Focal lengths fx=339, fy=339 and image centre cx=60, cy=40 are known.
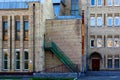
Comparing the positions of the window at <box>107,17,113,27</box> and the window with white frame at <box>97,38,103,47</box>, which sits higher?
the window at <box>107,17,113,27</box>

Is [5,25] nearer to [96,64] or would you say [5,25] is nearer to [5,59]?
[5,59]

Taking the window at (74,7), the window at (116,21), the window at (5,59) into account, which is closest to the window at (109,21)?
the window at (116,21)

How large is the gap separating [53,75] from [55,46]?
6.91 metres

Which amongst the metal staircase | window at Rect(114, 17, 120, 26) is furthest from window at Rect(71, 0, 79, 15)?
the metal staircase

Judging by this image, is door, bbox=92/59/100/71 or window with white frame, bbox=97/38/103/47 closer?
door, bbox=92/59/100/71

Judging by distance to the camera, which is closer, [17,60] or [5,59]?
[17,60]

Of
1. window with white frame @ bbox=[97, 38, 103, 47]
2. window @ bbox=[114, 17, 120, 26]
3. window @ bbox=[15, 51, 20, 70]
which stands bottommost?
window @ bbox=[15, 51, 20, 70]

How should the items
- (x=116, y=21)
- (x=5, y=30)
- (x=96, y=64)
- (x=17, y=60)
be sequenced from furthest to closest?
(x=116, y=21)
(x=96, y=64)
(x=5, y=30)
(x=17, y=60)

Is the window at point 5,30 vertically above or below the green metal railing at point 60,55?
above

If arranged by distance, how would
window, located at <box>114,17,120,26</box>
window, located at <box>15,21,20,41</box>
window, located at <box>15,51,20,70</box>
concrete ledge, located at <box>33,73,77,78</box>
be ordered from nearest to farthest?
concrete ledge, located at <box>33,73,77,78</box>, window, located at <box>15,51,20,70</box>, window, located at <box>15,21,20,41</box>, window, located at <box>114,17,120,26</box>

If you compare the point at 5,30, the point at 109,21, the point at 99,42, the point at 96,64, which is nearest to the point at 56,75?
the point at 5,30

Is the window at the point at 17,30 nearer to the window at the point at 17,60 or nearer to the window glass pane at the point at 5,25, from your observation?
the window glass pane at the point at 5,25

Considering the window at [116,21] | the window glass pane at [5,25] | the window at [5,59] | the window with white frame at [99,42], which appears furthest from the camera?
the window with white frame at [99,42]

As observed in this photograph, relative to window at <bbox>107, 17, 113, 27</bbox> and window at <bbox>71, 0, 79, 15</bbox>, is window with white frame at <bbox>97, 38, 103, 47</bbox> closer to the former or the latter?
window at <bbox>107, 17, 113, 27</bbox>
